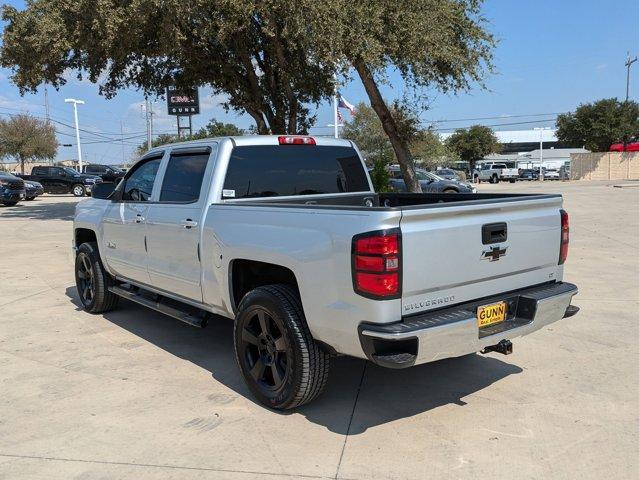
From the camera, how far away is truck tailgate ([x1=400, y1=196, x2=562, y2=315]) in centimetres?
342

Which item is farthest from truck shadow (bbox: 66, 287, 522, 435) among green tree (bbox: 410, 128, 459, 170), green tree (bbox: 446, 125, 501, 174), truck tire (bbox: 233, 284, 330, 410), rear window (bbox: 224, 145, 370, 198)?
green tree (bbox: 446, 125, 501, 174)

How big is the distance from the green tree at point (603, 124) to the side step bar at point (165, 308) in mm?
54748

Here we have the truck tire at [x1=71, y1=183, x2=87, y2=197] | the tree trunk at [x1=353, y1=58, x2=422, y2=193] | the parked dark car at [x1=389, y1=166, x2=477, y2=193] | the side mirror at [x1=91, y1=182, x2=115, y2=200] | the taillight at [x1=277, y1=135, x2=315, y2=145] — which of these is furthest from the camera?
the truck tire at [x1=71, y1=183, x2=87, y2=197]

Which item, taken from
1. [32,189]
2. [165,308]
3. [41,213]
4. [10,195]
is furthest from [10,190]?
[165,308]

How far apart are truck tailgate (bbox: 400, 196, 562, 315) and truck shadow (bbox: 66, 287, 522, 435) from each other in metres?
0.97

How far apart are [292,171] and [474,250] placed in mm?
2051

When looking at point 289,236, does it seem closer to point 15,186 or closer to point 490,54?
point 490,54

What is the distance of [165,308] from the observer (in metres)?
5.37

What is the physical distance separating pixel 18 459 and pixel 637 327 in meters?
5.76

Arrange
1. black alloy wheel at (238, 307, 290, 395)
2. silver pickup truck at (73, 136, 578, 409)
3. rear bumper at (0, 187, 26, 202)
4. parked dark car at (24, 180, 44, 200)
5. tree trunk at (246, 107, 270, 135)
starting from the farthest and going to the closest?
parked dark car at (24, 180, 44, 200), rear bumper at (0, 187, 26, 202), tree trunk at (246, 107, 270, 135), black alloy wheel at (238, 307, 290, 395), silver pickup truck at (73, 136, 578, 409)

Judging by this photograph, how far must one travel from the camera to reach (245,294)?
14.6 ft

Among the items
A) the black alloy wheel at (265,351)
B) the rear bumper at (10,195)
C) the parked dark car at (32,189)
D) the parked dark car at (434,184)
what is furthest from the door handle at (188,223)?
the parked dark car at (32,189)

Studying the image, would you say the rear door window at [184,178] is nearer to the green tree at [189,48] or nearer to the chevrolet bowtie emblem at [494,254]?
the chevrolet bowtie emblem at [494,254]

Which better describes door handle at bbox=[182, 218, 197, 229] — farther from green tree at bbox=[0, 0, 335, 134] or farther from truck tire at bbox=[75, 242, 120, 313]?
green tree at bbox=[0, 0, 335, 134]
